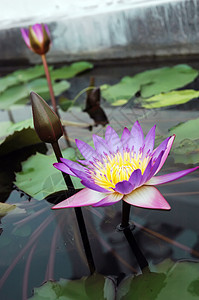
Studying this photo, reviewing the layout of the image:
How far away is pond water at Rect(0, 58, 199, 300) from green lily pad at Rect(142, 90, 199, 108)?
0.39m

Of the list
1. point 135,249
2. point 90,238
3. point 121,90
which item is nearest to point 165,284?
point 135,249

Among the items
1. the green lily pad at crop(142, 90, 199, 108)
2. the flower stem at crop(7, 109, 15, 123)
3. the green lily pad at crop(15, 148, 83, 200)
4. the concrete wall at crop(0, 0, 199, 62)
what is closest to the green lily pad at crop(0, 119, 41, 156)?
the green lily pad at crop(15, 148, 83, 200)

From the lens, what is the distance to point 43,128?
817 millimetres

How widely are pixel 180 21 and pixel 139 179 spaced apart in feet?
4.76

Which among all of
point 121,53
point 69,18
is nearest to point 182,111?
point 121,53

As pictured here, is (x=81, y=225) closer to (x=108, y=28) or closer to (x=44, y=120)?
(x=44, y=120)

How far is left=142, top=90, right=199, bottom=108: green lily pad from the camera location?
1.35 m

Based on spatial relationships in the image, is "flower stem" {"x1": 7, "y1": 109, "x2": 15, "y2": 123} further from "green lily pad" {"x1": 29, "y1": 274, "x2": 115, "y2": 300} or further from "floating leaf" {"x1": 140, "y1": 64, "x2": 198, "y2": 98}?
"green lily pad" {"x1": 29, "y1": 274, "x2": 115, "y2": 300}

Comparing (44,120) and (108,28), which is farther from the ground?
(44,120)

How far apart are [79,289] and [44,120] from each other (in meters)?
0.36

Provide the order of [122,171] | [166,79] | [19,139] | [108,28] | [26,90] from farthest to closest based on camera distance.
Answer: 1. [108,28]
2. [26,90]
3. [166,79]
4. [19,139]
5. [122,171]

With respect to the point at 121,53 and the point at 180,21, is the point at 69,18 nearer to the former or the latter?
the point at 121,53

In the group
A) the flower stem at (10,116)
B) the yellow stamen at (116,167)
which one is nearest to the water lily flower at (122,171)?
the yellow stamen at (116,167)

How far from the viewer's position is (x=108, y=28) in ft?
7.08
